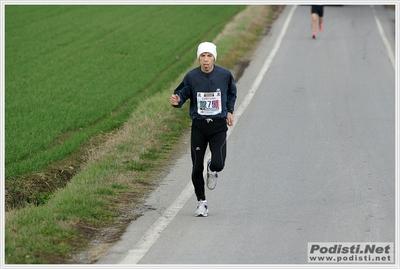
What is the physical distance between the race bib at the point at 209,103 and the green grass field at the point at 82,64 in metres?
4.43

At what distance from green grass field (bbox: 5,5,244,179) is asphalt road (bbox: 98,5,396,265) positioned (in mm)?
2680

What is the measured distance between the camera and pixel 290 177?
11570 mm

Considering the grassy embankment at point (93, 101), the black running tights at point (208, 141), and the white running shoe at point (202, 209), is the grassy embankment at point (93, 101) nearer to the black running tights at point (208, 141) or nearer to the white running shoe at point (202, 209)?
the white running shoe at point (202, 209)

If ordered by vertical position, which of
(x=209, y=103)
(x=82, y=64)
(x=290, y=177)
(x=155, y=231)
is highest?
(x=209, y=103)

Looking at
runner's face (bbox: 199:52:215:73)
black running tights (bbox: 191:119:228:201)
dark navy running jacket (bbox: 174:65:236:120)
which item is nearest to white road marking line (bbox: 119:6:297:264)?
black running tights (bbox: 191:119:228:201)

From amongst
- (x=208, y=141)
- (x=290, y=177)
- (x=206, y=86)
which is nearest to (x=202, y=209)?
(x=208, y=141)

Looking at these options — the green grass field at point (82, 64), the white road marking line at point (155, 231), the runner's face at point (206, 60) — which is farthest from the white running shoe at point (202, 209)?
the green grass field at point (82, 64)

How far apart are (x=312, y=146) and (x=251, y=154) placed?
116cm

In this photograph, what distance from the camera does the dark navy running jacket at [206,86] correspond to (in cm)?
938

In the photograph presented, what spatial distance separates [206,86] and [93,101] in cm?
970

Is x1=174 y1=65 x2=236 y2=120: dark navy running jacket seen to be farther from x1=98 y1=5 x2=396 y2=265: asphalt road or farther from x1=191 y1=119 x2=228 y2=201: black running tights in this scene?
x1=98 y1=5 x2=396 y2=265: asphalt road

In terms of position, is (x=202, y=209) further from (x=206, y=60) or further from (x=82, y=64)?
(x=82, y=64)

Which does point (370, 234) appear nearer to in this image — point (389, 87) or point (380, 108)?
point (380, 108)

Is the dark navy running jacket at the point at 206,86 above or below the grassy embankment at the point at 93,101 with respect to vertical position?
above
